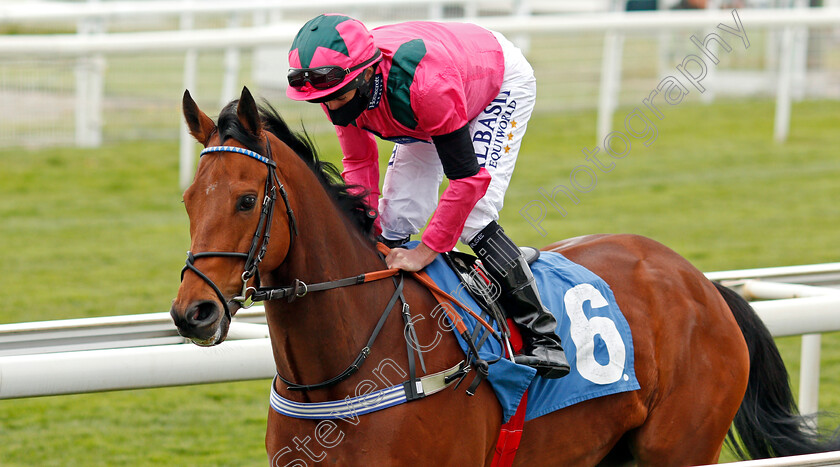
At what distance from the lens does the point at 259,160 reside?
2297mm

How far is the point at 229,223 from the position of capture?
220 centimetres

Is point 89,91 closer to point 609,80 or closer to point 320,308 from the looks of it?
point 609,80

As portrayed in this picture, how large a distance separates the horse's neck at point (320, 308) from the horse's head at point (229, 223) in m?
0.08

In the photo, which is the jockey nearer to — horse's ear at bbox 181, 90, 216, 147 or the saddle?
the saddle

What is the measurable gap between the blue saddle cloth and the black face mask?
0.46 meters

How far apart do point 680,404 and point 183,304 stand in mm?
1700

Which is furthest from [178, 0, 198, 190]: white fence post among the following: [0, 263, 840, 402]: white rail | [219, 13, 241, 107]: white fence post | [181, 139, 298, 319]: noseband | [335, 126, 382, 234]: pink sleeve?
[181, 139, 298, 319]: noseband

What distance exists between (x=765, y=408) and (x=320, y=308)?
1.80 meters

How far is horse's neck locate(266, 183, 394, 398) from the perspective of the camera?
95.7 inches

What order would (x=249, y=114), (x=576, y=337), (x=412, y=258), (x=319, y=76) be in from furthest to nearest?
(x=576, y=337) < (x=412, y=258) < (x=319, y=76) < (x=249, y=114)

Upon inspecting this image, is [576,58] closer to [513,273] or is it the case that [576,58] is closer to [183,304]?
[513,273]

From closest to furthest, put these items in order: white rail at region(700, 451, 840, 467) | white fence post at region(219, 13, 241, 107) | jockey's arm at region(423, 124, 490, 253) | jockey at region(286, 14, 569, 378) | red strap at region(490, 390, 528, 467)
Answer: white rail at region(700, 451, 840, 467), jockey at region(286, 14, 569, 378), jockey's arm at region(423, 124, 490, 253), red strap at region(490, 390, 528, 467), white fence post at region(219, 13, 241, 107)

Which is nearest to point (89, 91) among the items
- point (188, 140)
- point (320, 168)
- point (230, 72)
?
point (188, 140)

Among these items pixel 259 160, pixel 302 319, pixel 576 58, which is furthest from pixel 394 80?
pixel 576 58
